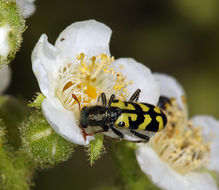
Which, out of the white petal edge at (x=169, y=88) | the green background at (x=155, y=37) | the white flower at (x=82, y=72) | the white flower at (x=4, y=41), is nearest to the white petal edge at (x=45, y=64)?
the white flower at (x=82, y=72)

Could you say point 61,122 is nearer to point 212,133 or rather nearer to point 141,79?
point 141,79

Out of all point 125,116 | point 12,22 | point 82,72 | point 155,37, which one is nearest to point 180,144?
point 125,116

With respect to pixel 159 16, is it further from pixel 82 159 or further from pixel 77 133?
pixel 77 133

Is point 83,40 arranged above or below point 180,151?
above

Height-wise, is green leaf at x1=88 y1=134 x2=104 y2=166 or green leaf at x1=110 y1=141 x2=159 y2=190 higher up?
green leaf at x1=88 y1=134 x2=104 y2=166

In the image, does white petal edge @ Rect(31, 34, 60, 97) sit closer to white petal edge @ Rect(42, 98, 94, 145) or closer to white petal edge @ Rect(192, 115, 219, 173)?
white petal edge @ Rect(42, 98, 94, 145)

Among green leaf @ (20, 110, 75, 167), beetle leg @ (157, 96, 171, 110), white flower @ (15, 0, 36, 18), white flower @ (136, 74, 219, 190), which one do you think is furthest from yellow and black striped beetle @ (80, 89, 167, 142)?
white flower @ (15, 0, 36, 18)

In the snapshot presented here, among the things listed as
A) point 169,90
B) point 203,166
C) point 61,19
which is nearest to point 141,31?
point 61,19

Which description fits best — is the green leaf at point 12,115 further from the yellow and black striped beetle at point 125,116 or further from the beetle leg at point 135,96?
the beetle leg at point 135,96
